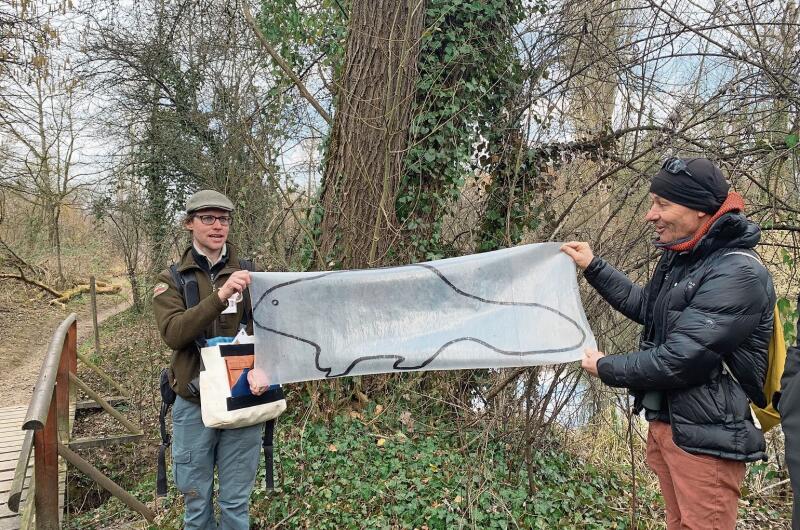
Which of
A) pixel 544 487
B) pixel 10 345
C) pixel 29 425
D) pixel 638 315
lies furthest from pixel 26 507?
pixel 10 345

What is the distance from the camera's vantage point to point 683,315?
7.11 feet

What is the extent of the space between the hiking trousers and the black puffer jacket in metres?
2.01

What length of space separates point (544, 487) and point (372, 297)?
7.53 feet

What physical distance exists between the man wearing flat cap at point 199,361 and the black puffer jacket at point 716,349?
200 centimetres

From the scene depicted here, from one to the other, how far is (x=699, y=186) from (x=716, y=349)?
67 cm

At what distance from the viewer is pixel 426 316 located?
11.0 ft

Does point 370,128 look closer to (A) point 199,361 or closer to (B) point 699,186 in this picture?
(A) point 199,361

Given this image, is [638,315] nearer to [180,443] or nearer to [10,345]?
[180,443]

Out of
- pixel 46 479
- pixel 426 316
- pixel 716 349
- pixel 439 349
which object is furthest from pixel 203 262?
pixel 716 349

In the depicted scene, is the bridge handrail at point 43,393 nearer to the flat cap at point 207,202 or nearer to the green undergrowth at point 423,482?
the green undergrowth at point 423,482

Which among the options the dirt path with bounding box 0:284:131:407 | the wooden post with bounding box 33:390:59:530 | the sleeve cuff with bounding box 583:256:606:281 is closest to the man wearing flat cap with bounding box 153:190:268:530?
the wooden post with bounding box 33:390:59:530

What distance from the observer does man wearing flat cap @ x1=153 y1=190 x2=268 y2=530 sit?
275 cm

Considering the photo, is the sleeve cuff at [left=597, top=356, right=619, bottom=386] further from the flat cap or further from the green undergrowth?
the flat cap

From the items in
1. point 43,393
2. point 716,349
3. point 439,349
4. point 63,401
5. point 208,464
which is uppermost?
point 716,349
